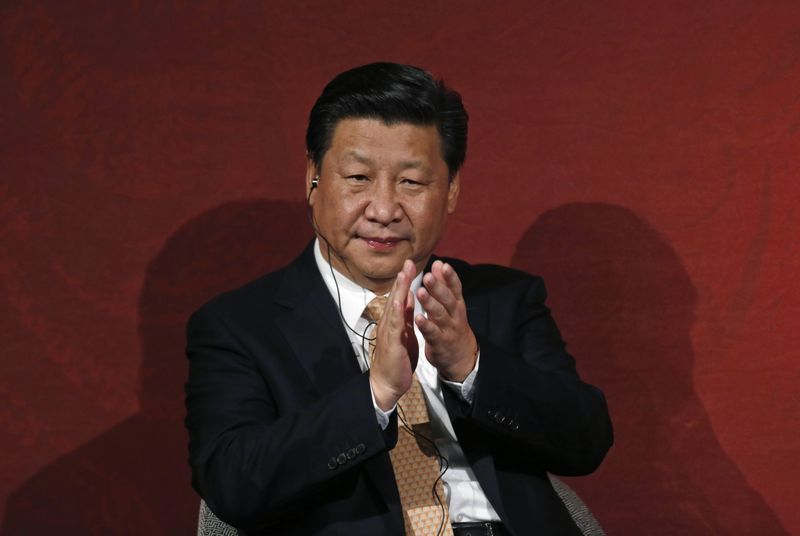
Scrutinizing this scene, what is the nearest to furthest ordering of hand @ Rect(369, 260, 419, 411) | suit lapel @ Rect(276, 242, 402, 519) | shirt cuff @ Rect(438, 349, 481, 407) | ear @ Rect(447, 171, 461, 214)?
1. hand @ Rect(369, 260, 419, 411)
2. shirt cuff @ Rect(438, 349, 481, 407)
3. suit lapel @ Rect(276, 242, 402, 519)
4. ear @ Rect(447, 171, 461, 214)

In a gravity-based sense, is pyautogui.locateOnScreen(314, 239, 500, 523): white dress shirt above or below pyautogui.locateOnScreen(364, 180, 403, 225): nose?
below

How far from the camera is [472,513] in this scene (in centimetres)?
186

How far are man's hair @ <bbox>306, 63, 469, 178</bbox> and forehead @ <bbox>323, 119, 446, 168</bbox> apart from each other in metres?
0.01

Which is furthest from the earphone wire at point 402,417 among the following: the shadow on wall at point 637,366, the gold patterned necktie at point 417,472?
the shadow on wall at point 637,366

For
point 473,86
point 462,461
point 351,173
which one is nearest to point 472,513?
point 462,461

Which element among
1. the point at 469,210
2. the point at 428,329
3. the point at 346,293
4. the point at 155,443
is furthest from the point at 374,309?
the point at 155,443

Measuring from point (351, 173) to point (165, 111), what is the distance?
70cm

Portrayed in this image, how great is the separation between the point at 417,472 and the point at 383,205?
47 cm

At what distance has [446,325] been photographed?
167 centimetres

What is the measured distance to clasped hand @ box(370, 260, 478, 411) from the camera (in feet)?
5.28

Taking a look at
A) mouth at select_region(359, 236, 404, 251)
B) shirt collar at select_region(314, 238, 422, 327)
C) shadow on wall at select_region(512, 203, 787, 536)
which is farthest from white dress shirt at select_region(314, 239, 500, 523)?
shadow on wall at select_region(512, 203, 787, 536)

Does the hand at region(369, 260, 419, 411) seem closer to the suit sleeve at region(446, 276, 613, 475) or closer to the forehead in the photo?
the suit sleeve at region(446, 276, 613, 475)

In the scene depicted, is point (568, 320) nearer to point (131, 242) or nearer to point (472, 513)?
point (472, 513)

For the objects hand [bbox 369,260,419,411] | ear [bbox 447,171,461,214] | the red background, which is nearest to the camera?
hand [bbox 369,260,419,411]
